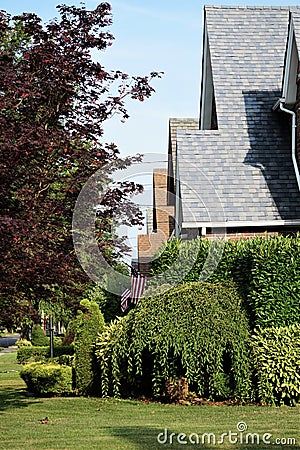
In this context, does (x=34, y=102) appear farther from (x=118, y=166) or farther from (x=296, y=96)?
(x=296, y=96)

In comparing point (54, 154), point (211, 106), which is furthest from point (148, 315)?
point (211, 106)

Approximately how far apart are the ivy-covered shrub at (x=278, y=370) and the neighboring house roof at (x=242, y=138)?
299 cm

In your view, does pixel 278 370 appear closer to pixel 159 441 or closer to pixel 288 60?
pixel 159 441

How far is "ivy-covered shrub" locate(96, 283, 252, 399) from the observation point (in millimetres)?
12406

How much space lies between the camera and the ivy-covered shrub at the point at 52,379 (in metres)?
14.2

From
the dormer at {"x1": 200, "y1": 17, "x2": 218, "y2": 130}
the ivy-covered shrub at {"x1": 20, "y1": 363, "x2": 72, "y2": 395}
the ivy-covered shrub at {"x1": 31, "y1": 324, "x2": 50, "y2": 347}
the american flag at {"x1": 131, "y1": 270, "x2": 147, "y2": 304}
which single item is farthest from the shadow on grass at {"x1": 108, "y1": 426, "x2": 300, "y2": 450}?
the ivy-covered shrub at {"x1": 31, "y1": 324, "x2": 50, "y2": 347}

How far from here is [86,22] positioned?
1097 centimetres

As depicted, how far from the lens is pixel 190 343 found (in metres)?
12.5

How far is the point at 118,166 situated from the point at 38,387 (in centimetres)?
585

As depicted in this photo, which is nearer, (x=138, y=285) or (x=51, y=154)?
(x=51, y=154)

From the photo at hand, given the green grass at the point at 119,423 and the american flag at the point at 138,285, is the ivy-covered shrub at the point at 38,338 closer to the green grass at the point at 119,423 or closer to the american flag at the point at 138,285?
the american flag at the point at 138,285

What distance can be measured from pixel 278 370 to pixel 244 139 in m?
6.09

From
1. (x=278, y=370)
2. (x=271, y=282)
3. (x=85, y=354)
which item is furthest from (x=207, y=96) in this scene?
(x=278, y=370)

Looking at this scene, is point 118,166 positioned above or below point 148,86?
below
